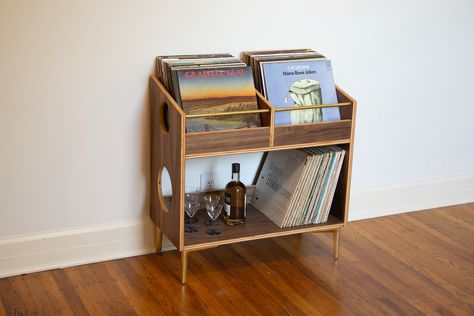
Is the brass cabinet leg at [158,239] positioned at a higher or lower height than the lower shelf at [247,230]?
lower

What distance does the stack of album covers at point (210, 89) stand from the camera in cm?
245

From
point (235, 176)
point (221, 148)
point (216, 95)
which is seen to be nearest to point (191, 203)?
point (235, 176)

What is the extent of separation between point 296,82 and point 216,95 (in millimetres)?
316

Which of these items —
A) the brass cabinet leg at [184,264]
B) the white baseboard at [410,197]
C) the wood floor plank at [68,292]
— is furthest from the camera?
the white baseboard at [410,197]

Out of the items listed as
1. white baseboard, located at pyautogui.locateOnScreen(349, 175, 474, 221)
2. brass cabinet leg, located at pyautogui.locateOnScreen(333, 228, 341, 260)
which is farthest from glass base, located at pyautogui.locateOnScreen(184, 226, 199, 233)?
white baseboard, located at pyautogui.locateOnScreen(349, 175, 474, 221)

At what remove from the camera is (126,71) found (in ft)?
8.45

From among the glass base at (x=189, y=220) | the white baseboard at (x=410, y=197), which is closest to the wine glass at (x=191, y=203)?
the glass base at (x=189, y=220)

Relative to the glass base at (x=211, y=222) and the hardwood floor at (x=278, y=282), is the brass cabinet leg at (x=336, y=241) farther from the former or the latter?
the glass base at (x=211, y=222)

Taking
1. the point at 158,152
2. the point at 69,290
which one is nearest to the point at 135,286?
the point at 69,290

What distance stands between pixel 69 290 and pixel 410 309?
1.12 m

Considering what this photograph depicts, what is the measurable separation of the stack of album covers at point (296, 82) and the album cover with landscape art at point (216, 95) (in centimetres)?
8

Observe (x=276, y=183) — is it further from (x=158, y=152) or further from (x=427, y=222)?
(x=427, y=222)

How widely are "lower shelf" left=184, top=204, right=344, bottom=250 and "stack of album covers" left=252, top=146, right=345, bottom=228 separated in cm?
3

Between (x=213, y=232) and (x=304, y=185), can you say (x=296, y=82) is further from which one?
(x=213, y=232)
